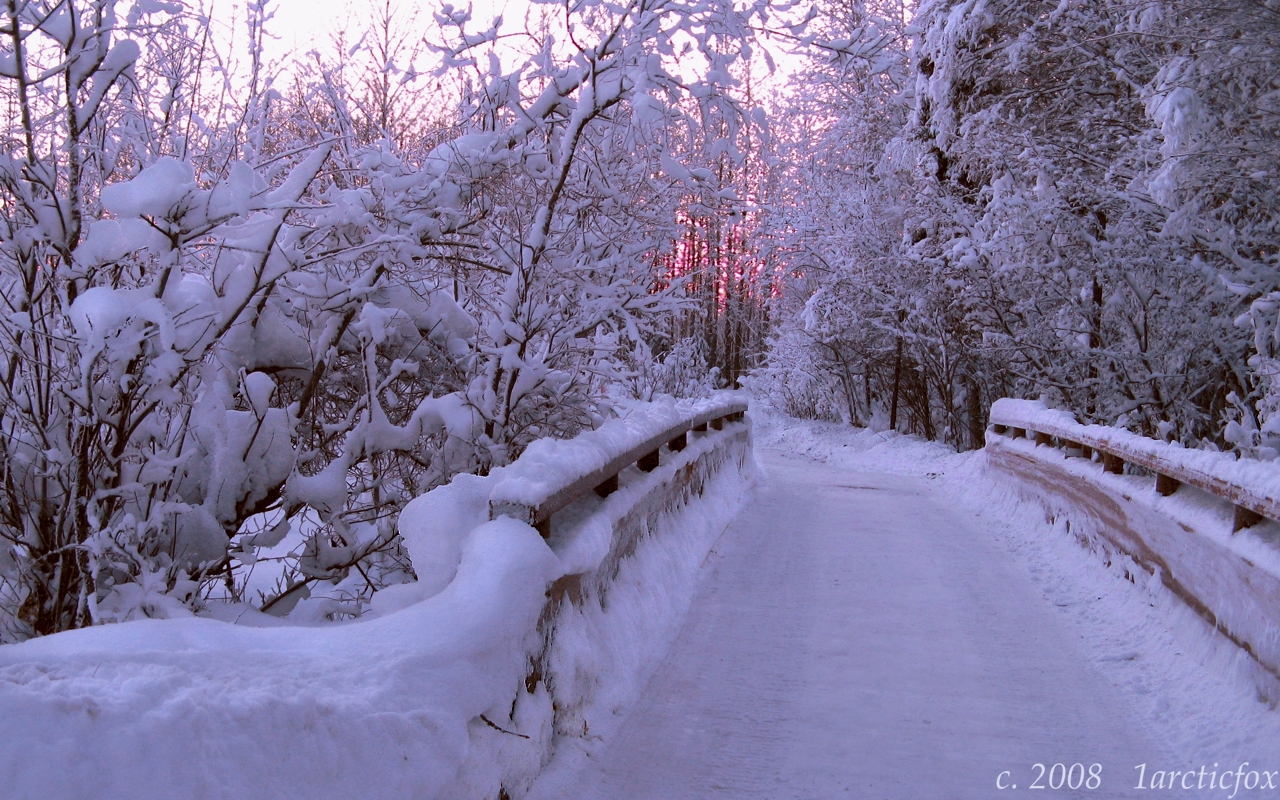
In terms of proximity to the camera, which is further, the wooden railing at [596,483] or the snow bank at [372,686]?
the wooden railing at [596,483]

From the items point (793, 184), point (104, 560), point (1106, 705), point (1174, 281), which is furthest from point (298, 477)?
point (793, 184)

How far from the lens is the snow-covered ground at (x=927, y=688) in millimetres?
3539

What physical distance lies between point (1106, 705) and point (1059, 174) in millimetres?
9017

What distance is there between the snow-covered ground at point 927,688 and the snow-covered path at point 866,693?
1 centimetres

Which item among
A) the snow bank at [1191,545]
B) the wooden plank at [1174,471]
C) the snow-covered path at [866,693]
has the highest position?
the wooden plank at [1174,471]

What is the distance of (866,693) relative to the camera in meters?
4.34

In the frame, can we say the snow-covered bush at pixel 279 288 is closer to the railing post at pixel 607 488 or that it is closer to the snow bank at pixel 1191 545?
the railing post at pixel 607 488

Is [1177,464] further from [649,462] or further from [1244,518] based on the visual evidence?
[649,462]

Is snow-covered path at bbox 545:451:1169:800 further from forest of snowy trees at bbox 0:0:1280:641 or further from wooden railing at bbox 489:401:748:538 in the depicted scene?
forest of snowy trees at bbox 0:0:1280:641

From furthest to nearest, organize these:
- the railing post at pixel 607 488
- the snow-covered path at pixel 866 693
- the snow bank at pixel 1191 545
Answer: the railing post at pixel 607 488 < the snow bank at pixel 1191 545 < the snow-covered path at pixel 866 693

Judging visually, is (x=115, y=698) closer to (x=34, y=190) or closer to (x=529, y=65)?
(x=34, y=190)

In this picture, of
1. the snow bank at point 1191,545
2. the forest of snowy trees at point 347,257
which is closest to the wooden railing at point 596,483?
the forest of snowy trees at point 347,257

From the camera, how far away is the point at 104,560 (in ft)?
12.3

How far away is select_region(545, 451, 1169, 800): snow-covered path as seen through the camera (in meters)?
3.53
